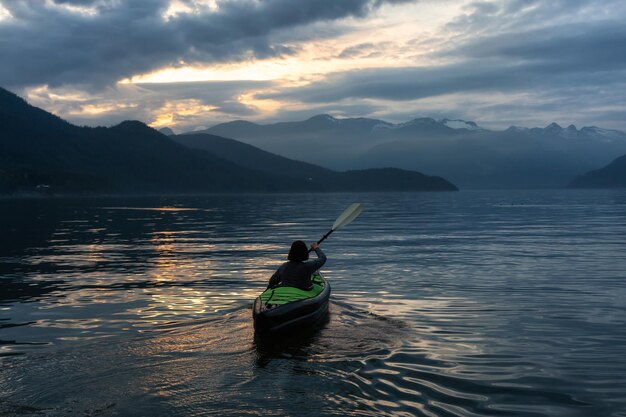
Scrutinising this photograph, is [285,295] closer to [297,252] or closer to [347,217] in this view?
[297,252]

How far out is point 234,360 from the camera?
45.9ft

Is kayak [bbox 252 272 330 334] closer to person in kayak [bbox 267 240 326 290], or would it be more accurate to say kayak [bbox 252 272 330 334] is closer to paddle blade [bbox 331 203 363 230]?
person in kayak [bbox 267 240 326 290]

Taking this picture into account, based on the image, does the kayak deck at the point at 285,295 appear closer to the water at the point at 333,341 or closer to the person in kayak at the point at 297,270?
the person in kayak at the point at 297,270

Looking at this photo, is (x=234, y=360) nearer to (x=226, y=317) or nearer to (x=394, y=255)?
(x=226, y=317)

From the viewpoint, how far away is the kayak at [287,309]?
15.7 m

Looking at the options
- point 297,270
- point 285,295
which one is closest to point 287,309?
point 285,295

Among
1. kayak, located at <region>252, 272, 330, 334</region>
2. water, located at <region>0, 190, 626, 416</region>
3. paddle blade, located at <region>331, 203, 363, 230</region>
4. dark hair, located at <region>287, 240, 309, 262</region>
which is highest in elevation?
paddle blade, located at <region>331, 203, 363, 230</region>

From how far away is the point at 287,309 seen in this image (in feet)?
53.4

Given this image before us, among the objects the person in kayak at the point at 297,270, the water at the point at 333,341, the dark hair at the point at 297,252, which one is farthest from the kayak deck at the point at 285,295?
the water at the point at 333,341

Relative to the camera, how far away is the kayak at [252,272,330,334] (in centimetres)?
1569

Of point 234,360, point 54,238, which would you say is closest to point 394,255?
point 234,360

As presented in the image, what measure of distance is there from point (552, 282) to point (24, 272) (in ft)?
83.9

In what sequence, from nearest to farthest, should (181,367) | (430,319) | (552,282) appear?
(181,367) → (430,319) → (552,282)

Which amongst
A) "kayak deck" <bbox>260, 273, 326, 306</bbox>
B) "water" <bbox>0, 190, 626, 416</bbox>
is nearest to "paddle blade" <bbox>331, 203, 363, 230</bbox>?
"water" <bbox>0, 190, 626, 416</bbox>
